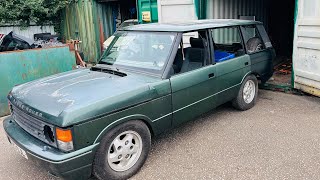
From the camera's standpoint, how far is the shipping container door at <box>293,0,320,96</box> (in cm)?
511

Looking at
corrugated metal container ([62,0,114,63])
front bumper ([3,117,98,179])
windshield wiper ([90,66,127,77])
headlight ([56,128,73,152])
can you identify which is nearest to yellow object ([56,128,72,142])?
headlight ([56,128,73,152])

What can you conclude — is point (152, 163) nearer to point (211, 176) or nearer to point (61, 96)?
point (211, 176)

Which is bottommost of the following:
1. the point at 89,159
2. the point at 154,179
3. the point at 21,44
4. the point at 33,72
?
the point at 154,179

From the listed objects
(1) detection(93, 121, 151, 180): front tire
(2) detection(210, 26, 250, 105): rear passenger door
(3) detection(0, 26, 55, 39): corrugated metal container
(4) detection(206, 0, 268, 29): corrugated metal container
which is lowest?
(1) detection(93, 121, 151, 180): front tire

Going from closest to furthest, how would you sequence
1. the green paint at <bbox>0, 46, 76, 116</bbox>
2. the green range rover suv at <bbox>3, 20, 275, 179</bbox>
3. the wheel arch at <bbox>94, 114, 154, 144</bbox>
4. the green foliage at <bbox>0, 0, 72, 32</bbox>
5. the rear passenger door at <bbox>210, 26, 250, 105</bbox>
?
the green range rover suv at <bbox>3, 20, 275, 179</bbox> → the wheel arch at <bbox>94, 114, 154, 144</bbox> → the rear passenger door at <bbox>210, 26, 250, 105</bbox> → the green paint at <bbox>0, 46, 76, 116</bbox> → the green foliage at <bbox>0, 0, 72, 32</bbox>

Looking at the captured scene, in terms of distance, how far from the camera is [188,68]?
13.4 ft

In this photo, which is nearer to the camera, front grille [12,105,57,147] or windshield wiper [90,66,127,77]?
front grille [12,105,57,147]

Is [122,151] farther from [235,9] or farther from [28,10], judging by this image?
[28,10]

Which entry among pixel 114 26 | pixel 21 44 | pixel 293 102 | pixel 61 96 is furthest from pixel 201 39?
pixel 114 26

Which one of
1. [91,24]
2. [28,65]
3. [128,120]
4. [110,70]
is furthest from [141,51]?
[91,24]

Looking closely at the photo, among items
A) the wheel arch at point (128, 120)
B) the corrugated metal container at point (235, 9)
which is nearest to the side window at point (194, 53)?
the wheel arch at point (128, 120)

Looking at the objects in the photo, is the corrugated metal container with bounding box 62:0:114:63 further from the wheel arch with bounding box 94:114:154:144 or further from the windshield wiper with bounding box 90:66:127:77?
the wheel arch with bounding box 94:114:154:144

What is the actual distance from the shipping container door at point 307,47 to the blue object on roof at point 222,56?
1590 millimetres

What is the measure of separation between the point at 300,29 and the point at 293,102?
4.60 feet
